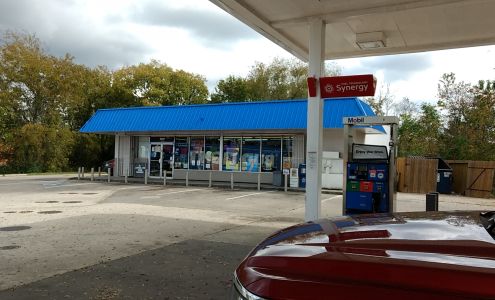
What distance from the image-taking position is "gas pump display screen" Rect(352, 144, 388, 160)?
966cm

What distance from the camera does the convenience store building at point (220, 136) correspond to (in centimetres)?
2339

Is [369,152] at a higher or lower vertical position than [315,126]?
lower

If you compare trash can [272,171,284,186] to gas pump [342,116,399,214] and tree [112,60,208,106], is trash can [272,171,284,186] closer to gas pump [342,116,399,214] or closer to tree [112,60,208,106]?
gas pump [342,116,399,214]

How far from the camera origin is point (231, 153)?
26516 mm

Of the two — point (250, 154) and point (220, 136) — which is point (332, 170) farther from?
point (220, 136)

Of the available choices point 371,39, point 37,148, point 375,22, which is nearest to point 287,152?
point 371,39

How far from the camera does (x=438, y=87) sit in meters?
31.4

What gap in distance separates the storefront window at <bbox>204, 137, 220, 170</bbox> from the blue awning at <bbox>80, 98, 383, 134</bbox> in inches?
68.2

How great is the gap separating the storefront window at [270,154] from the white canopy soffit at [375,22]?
41.1 feet

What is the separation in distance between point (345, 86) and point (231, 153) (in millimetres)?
17269

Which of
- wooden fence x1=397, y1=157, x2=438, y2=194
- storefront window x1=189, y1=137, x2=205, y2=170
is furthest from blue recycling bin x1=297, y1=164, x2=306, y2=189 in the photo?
storefront window x1=189, y1=137, x2=205, y2=170

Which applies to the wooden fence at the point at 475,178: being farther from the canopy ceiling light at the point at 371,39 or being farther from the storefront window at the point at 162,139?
the storefront window at the point at 162,139

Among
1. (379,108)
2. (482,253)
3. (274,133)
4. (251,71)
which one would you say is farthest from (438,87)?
(482,253)

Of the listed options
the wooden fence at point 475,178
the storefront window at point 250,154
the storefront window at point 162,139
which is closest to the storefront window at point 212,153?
the storefront window at point 250,154
